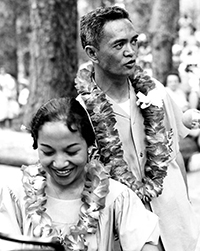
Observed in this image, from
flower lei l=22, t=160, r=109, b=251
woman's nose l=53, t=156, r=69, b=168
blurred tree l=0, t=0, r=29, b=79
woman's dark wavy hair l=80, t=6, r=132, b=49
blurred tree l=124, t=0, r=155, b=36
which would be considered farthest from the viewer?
blurred tree l=124, t=0, r=155, b=36

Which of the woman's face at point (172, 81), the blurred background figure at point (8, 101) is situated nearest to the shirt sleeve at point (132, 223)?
the woman's face at point (172, 81)

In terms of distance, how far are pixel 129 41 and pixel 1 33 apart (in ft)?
79.4

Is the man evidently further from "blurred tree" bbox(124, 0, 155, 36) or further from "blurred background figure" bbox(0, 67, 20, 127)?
"blurred tree" bbox(124, 0, 155, 36)

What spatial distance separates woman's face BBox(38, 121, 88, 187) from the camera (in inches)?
113

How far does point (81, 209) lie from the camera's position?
9.92 ft

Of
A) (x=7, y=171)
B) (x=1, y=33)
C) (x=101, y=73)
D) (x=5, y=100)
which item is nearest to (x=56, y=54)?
(x=7, y=171)

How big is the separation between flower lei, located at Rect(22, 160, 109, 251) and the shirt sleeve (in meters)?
0.10

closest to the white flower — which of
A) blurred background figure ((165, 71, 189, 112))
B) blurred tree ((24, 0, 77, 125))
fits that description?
blurred tree ((24, 0, 77, 125))

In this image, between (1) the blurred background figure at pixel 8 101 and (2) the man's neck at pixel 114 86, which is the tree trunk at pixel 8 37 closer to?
(1) the blurred background figure at pixel 8 101

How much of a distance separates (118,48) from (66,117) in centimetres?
94

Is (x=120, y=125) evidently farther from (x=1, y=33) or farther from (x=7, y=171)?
(x=1, y=33)

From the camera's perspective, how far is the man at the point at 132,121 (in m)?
3.74

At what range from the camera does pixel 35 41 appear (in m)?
10.2

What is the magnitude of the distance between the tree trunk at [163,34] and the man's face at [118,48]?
861cm
